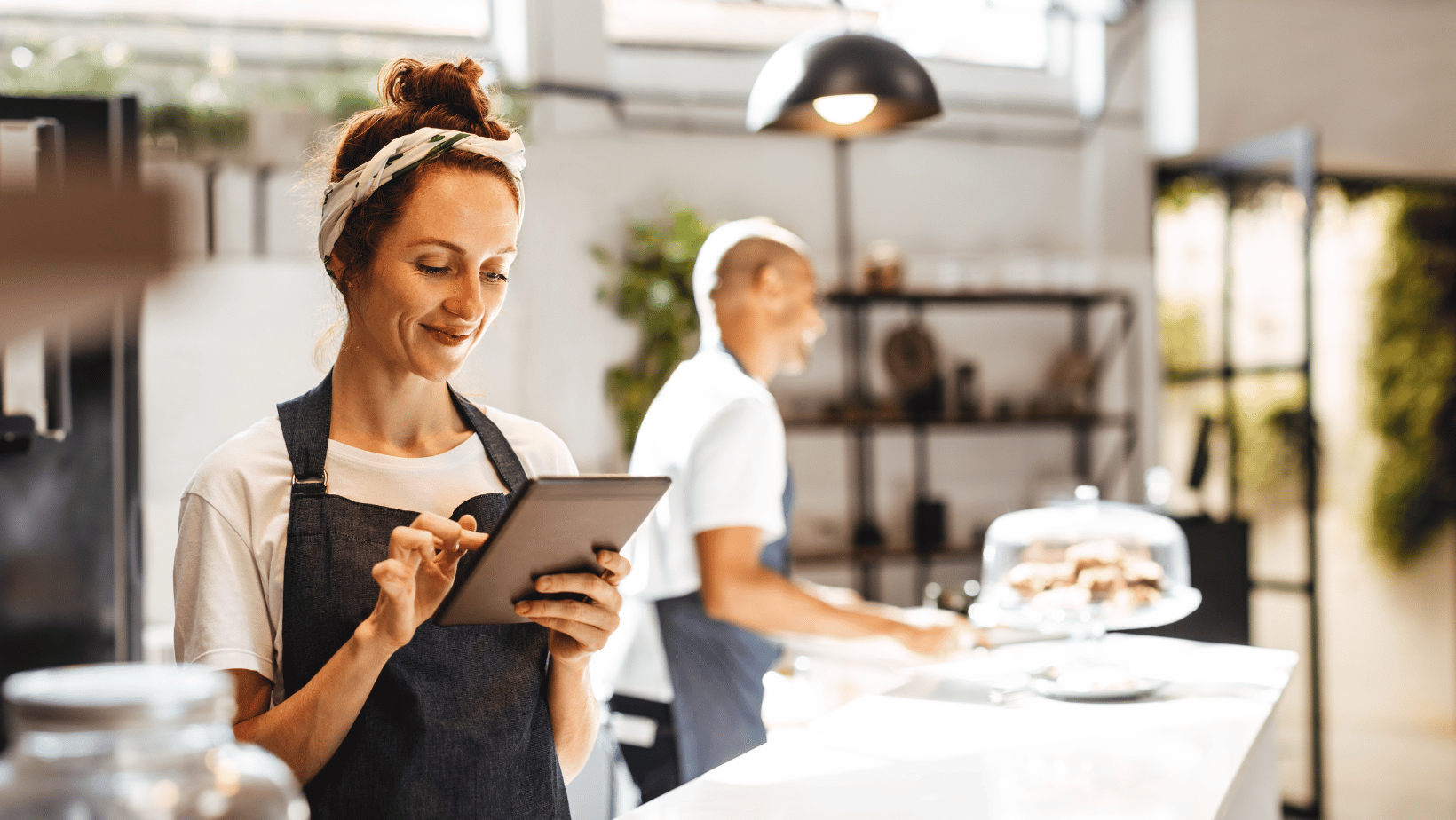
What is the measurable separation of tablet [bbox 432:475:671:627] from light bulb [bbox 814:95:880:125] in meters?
1.62

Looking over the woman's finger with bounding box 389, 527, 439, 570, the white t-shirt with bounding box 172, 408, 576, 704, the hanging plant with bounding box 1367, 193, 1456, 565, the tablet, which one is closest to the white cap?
the white t-shirt with bounding box 172, 408, 576, 704

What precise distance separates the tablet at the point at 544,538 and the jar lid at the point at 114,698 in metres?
0.45

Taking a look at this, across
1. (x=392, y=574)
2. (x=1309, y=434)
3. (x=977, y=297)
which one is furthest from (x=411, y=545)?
(x=977, y=297)

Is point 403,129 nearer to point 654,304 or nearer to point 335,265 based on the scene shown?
point 335,265

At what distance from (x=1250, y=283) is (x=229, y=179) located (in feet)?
14.8

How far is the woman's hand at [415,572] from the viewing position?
1103mm

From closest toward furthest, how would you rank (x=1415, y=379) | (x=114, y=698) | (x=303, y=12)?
(x=114, y=698)
(x=303, y=12)
(x=1415, y=379)

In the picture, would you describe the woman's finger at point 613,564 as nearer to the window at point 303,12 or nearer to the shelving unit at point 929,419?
the shelving unit at point 929,419

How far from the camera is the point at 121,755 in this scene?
1.89ft

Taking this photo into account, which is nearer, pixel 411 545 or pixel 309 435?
pixel 411 545

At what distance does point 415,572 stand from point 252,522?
0.24 metres

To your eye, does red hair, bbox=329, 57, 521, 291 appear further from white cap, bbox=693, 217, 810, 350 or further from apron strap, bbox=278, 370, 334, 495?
white cap, bbox=693, 217, 810, 350

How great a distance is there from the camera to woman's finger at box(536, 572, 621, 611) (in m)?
1.21

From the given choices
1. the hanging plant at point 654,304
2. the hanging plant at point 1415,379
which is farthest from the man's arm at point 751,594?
the hanging plant at point 1415,379
